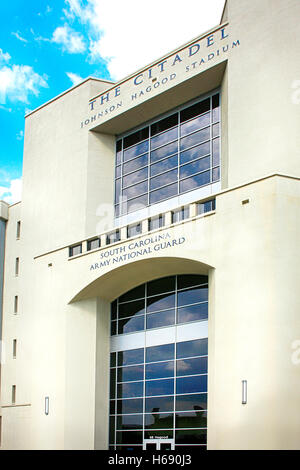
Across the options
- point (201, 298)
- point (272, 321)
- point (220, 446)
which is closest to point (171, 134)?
point (201, 298)

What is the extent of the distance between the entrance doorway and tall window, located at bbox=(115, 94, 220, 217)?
10.2 m

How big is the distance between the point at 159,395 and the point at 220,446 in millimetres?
5724

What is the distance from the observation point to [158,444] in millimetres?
25688

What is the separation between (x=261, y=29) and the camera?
25266 mm

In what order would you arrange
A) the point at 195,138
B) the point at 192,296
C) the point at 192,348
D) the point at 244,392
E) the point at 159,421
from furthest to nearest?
1. the point at 195,138
2. the point at 159,421
3. the point at 192,296
4. the point at 192,348
5. the point at 244,392

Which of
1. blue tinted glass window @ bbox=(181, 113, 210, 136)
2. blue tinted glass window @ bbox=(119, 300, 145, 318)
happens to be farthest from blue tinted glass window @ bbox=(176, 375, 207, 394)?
blue tinted glass window @ bbox=(181, 113, 210, 136)

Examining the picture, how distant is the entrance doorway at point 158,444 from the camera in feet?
82.8

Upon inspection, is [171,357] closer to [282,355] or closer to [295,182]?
[282,355]

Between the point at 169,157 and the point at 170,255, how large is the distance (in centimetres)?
660

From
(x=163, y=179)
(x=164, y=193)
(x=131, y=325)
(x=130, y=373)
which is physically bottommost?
(x=130, y=373)

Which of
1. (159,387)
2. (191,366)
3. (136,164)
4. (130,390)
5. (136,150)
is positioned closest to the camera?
(191,366)

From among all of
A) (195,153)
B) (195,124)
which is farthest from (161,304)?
(195,124)

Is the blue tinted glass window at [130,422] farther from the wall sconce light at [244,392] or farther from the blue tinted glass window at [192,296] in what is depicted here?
the wall sconce light at [244,392]

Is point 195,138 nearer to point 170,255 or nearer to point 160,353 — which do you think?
point 170,255
